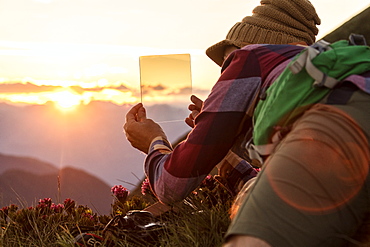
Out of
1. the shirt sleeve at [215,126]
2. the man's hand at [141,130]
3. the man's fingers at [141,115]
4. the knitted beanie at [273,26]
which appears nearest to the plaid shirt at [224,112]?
the shirt sleeve at [215,126]

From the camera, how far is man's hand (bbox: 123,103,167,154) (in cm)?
312

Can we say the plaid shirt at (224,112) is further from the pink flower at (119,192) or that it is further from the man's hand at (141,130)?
the pink flower at (119,192)

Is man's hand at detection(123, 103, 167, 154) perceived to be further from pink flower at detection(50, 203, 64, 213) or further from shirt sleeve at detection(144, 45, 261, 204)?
pink flower at detection(50, 203, 64, 213)

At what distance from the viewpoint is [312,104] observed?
6.63 ft

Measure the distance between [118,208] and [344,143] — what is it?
4.10m

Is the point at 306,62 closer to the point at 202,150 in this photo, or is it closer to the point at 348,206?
the point at 348,206

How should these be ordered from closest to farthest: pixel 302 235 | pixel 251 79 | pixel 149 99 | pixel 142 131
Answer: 1. pixel 302 235
2. pixel 251 79
3. pixel 142 131
4. pixel 149 99

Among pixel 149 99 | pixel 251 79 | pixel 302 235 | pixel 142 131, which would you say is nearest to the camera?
pixel 302 235

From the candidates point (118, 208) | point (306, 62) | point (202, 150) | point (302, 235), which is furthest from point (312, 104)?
point (118, 208)

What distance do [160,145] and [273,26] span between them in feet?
3.93

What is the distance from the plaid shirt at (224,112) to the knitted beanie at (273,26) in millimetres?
781

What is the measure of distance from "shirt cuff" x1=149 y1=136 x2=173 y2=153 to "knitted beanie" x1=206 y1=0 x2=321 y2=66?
756 millimetres

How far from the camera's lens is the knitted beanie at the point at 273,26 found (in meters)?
3.38

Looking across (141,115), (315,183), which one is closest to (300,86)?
(315,183)
